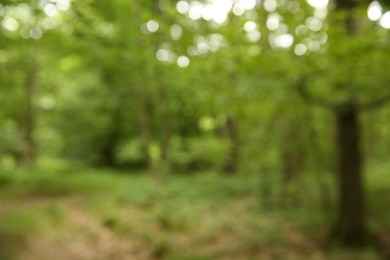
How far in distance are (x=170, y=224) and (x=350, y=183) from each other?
3977mm

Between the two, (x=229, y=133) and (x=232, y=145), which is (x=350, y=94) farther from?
(x=229, y=133)

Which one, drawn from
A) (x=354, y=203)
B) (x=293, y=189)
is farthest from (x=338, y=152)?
(x=293, y=189)

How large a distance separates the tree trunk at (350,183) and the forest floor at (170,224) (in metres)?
0.41

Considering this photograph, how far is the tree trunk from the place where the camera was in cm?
732

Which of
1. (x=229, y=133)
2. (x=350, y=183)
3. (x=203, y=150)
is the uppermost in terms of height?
(x=229, y=133)

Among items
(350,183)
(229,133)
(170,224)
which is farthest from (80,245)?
(229,133)

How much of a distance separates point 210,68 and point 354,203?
153 inches

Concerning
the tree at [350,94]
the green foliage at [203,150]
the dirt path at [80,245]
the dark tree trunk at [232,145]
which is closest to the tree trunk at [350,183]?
the tree at [350,94]

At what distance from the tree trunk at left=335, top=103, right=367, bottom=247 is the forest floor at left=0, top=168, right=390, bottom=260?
41 cm

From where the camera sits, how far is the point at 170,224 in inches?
359

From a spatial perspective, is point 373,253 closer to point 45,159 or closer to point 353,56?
point 353,56

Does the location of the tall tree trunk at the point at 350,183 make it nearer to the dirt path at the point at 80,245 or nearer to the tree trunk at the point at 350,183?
the tree trunk at the point at 350,183

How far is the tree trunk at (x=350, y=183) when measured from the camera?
24.0 ft

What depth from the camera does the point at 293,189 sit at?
11.7m
